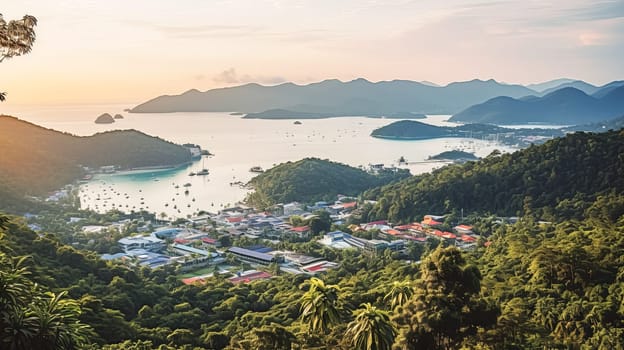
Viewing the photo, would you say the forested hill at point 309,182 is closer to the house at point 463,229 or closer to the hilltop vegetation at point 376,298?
the house at point 463,229

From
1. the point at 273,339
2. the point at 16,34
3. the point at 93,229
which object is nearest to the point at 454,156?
the point at 93,229

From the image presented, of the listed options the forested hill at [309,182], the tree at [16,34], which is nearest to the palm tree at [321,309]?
the tree at [16,34]

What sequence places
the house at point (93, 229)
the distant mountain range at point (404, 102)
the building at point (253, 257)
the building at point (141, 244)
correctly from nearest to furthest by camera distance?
the building at point (253, 257) < the building at point (141, 244) < the house at point (93, 229) < the distant mountain range at point (404, 102)

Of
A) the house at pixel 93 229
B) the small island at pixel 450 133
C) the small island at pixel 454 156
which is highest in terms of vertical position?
the small island at pixel 450 133

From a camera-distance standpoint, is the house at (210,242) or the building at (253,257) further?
the house at (210,242)

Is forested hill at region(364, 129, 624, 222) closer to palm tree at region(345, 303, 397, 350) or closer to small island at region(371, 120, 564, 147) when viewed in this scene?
palm tree at region(345, 303, 397, 350)

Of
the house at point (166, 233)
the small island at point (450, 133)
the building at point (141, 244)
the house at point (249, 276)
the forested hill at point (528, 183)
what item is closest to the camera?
the house at point (249, 276)
